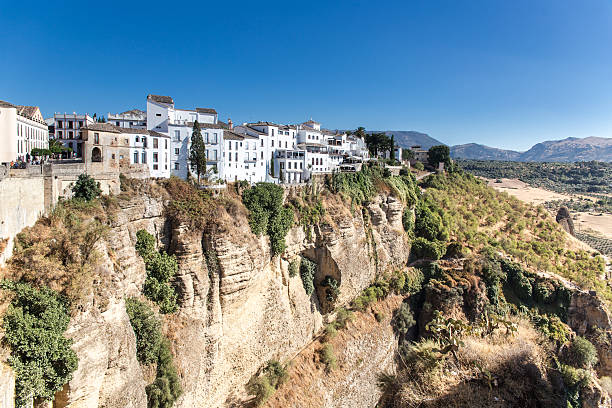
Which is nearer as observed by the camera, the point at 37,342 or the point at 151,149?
the point at 37,342

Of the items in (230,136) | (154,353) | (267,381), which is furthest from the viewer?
(230,136)

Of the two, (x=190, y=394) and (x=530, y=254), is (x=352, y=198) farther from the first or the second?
(x=530, y=254)

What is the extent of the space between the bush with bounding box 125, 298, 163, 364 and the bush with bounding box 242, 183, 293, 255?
28.2 ft

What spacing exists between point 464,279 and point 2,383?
3443 cm

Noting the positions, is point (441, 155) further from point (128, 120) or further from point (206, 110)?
point (128, 120)

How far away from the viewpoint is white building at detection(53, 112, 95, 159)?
2800cm

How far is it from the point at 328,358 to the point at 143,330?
46.2 feet

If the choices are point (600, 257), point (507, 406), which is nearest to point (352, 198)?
point (507, 406)

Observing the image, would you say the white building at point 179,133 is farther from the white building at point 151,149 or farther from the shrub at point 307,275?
the shrub at point 307,275

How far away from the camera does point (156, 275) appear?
18.0 metres

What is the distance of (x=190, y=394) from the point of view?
17.9 m

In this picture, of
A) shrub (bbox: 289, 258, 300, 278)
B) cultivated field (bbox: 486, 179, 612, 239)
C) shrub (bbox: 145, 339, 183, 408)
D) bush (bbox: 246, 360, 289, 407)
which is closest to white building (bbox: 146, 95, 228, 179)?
shrub (bbox: 289, 258, 300, 278)

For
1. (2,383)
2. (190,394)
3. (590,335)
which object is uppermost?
(2,383)


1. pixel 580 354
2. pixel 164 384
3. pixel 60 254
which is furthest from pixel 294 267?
pixel 580 354
